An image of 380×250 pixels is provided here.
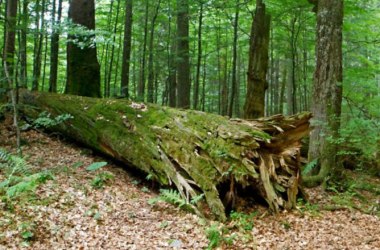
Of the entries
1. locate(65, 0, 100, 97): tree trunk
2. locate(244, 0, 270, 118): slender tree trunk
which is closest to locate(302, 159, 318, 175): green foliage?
locate(244, 0, 270, 118): slender tree trunk

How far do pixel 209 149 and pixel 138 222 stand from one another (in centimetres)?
177

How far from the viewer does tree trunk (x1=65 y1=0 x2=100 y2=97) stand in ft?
32.2

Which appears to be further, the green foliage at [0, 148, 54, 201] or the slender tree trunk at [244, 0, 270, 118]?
the slender tree trunk at [244, 0, 270, 118]

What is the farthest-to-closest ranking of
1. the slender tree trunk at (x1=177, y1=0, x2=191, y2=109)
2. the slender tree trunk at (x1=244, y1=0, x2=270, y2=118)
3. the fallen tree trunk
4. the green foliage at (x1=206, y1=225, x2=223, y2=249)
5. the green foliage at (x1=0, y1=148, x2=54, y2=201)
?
the slender tree trunk at (x1=177, y1=0, x2=191, y2=109) → the slender tree trunk at (x1=244, y1=0, x2=270, y2=118) → the fallen tree trunk → the green foliage at (x1=0, y1=148, x2=54, y2=201) → the green foliage at (x1=206, y1=225, x2=223, y2=249)

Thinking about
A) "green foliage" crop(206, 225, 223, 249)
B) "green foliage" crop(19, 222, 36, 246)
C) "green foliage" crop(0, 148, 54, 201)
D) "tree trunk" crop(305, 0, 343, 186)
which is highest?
"tree trunk" crop(305, 0, 343, 186)

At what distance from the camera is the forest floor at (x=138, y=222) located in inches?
177

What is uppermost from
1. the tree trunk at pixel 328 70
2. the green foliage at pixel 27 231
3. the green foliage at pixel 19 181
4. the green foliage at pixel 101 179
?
the tree trunk at pixel 328 70

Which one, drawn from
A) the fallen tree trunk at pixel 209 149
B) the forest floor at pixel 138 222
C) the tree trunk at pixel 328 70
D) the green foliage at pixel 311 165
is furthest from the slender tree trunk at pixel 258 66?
the forest floor at pixel 138 222

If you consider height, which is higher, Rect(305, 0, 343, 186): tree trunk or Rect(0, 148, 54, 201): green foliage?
Rect(305, 0, 343, 186): tree trunk

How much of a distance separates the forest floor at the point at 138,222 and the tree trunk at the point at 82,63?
3282mm

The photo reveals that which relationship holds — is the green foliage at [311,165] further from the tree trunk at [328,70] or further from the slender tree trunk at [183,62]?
the slender tree trunk at [183,62]

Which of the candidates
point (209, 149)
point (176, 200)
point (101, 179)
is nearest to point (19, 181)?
point (101, 179)

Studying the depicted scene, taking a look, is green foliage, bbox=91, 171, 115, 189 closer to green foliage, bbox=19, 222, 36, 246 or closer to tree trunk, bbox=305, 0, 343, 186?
green foliage, bbox=19, 222, 36, 246

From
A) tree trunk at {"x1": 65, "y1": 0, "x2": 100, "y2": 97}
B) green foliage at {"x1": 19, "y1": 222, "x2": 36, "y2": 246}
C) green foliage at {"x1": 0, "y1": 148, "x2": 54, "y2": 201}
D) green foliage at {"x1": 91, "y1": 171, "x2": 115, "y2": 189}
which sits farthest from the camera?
tree trunk at {"x1": 65, "y1": 0, "x2": 100, "y2": 97}
